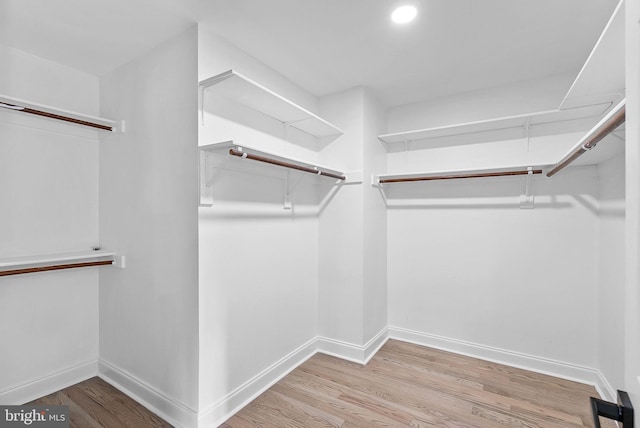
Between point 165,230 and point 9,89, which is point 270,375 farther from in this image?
point 9,89

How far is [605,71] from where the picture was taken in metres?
1.44

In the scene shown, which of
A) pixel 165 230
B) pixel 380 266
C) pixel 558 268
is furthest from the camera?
pixel 380 266

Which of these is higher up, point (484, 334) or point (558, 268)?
point (558, 268)

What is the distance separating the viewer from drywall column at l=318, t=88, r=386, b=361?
2707mm

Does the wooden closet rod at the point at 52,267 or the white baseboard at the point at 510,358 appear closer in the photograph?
the wooden closet rod at the point at 52,267

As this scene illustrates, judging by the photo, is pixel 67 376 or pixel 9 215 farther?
pixel 67 376

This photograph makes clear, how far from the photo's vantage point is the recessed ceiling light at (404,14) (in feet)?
5.66

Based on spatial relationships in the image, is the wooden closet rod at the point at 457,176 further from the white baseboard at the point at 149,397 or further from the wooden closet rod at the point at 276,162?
the white baseboard at the point at 149,397

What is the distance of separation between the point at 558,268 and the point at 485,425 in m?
1.37

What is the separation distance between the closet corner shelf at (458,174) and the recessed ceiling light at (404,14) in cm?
122

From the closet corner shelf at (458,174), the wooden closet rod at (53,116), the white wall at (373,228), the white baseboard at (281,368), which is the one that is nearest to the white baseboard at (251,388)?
the white baseboard at (281,368)

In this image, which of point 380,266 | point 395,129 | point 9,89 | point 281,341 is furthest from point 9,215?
point 395,129

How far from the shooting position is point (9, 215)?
78.7 inches

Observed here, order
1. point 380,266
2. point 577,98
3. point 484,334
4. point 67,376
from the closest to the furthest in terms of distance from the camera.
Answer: point 577,98 < point 67,376 < point 484,334 < point 380,266
